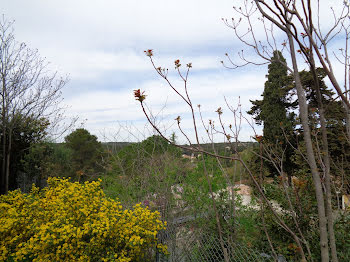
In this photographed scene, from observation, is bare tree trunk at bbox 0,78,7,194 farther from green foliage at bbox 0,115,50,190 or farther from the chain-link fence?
the chain-link fence

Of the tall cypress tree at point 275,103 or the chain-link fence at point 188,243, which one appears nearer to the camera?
the chain-link fence at point 188,243

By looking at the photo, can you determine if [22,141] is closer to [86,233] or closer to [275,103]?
[86,233]

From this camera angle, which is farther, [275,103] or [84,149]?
[84,149]

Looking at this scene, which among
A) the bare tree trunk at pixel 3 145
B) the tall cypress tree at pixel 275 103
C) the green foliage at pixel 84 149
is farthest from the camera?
the green foliage at pixel 84 149

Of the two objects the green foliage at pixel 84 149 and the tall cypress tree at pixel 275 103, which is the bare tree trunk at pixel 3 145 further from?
the tall cypress tree at pixel 275 103

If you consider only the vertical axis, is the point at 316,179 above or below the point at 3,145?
below

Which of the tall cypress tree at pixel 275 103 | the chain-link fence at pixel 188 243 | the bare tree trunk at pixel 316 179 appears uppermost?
the tall cypress tree at pixel 275 103

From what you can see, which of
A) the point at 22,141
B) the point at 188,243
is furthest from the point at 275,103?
the point at 22,141

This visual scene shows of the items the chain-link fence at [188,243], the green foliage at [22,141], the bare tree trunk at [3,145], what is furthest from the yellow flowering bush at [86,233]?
the green foliage at [22,141]

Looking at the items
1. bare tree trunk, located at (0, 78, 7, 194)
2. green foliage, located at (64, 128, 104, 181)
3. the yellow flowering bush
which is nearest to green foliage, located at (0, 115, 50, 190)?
bare tree trunk, located at (0, 78, 7, 194)

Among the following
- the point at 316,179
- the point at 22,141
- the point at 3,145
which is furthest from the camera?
the point at 22,141

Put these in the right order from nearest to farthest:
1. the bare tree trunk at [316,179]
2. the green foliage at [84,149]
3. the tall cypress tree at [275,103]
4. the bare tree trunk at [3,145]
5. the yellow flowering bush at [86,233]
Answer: the bare tree trunk at [316,179] < the yellow flowering bush at [86,233] < the bare tree trunk at [3,145] < the tall cypress tree at [275,103] < the green foliage at [84,149]

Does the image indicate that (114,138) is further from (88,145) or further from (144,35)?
(88,145)

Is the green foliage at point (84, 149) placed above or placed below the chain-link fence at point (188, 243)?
above
